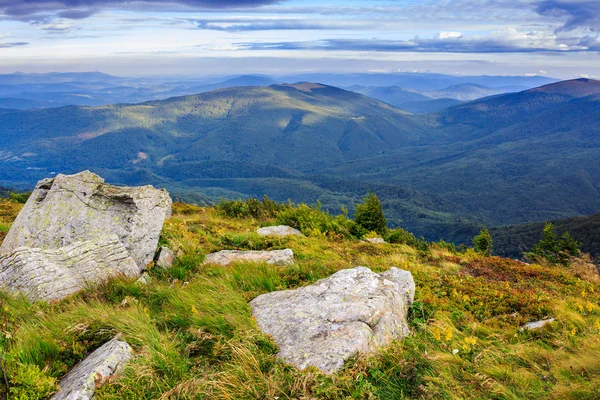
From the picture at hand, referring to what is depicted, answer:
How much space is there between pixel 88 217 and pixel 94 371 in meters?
6.54

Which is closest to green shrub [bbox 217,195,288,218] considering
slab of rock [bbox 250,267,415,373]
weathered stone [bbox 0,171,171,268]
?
weathered stone [bbox 0,171,171,268]

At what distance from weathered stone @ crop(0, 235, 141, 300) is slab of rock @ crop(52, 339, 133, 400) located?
9.88 feet

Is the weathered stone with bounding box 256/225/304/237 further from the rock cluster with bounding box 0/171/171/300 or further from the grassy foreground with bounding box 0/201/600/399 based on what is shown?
the grassy foreground with bounding box 0/201/600/399

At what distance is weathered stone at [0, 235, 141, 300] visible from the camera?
7.18m

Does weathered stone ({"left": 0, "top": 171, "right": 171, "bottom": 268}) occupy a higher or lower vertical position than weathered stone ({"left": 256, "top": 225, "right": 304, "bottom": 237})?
higher

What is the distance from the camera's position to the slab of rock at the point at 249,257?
9.24 metres

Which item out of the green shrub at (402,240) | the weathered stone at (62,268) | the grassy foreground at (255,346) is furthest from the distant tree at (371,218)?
the weathered stone at (62,268)

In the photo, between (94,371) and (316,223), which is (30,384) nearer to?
(94,371)

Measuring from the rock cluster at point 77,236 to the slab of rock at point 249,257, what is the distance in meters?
1.66

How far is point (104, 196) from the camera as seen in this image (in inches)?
407

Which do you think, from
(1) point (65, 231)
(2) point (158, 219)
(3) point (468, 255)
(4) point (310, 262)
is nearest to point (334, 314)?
(4) point (310, 262)

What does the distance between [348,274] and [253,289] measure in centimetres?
192

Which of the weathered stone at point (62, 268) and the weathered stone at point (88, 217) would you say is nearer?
the weathered stone at point (62, 268)

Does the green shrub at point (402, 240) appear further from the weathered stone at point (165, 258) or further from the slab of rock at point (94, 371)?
the slab of rock at point (94, 371)
